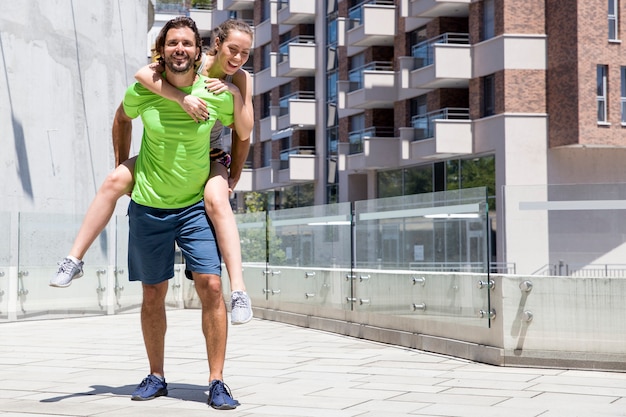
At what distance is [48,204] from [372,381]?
1263cm

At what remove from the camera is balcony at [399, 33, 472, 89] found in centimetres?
3722

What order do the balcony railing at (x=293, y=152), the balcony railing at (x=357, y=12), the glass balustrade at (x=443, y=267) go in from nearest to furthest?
the glass balustrade at (x=443, y=267)
the balcony railing at (x=357, y=12)
the balcony railing at (x=293, y=152)

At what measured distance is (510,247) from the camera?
10000mm

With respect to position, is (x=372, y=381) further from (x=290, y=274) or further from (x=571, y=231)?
(x=290, y=274)

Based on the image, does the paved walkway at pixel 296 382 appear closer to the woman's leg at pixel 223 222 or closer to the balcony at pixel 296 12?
the woman's leg at pixel 223 222

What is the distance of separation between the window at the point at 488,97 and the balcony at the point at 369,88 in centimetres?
637

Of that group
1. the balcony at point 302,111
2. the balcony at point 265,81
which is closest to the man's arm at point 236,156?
the balcony at point 302,111

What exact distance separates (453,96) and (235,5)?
23048 mm

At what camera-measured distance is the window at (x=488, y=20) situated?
3653cm

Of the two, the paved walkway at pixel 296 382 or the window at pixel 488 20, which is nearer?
the paved walkway at pixel 296 382

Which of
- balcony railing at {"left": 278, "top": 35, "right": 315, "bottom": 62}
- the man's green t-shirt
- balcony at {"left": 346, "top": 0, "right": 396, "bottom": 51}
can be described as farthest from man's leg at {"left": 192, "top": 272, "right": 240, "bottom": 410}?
balcony railing at {"left": 278, "top": 35, "right": 315, "bottom": 62}

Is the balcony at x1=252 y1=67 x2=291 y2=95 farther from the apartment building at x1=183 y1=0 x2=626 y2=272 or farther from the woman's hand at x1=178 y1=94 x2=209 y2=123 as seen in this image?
the woman's hand at x1=178 y1=94 x2=209 y2=123

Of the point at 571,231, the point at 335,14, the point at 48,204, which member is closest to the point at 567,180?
the point at 335,14

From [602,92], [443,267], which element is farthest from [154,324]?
[602,92]
